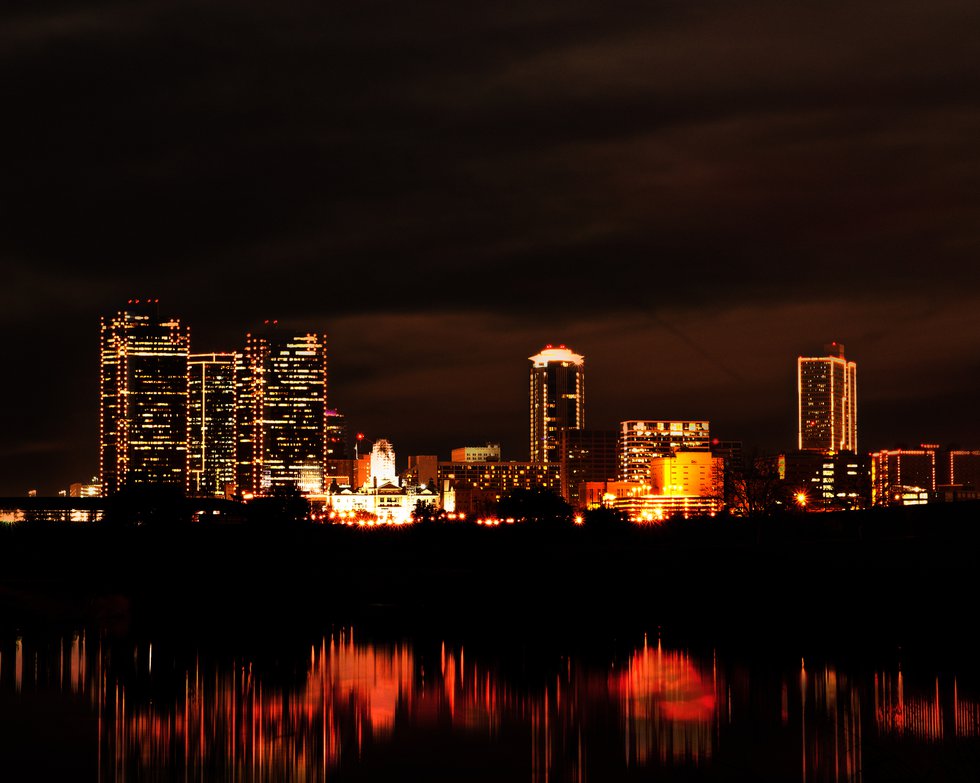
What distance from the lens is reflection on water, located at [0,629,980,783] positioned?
130 ft

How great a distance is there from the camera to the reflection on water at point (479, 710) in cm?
3959

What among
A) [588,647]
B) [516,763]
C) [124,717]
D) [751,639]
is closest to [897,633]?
[751,639]

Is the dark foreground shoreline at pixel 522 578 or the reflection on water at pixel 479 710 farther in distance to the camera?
→ the dark foreground shoreline at pixel 522 578

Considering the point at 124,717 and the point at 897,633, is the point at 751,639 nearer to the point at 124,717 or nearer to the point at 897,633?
the point at 897,633

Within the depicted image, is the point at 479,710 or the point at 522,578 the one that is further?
the point at 522,578

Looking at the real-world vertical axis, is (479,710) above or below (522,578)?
below

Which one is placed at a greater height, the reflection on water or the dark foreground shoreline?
→ the dark foreground shoreline

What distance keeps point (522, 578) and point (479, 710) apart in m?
46.3

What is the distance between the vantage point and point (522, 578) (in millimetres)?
93625

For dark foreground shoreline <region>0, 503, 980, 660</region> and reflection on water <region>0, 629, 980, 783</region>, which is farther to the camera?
dark foreground shoreline <region>0, 503, 980, 660</region>

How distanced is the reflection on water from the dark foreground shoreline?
10.8 metres

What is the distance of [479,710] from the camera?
47438 millimetres

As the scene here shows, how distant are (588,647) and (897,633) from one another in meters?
13.4

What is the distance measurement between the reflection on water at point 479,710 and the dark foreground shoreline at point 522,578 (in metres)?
10.8
